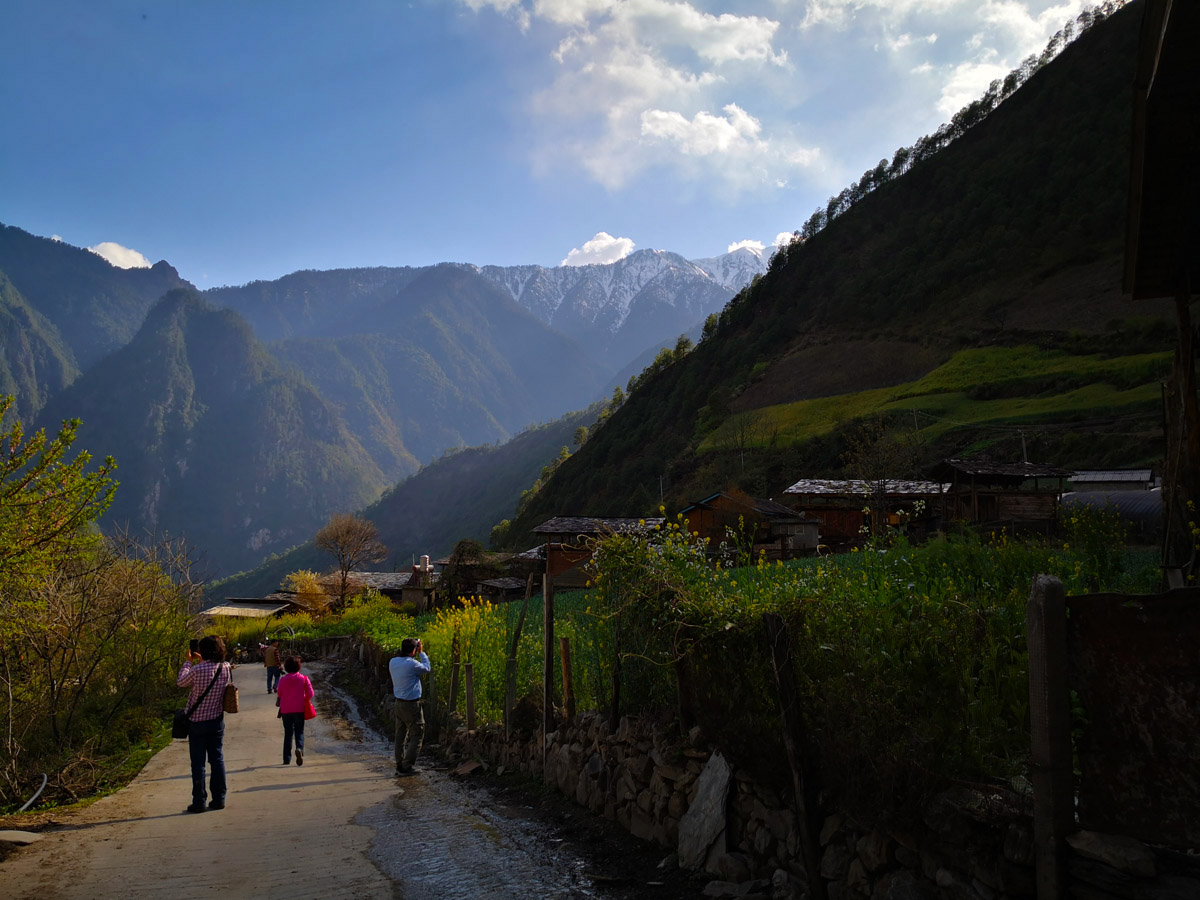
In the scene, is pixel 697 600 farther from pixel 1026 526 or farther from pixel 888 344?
pixel 888 344

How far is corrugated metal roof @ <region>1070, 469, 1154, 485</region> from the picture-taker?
37.9m

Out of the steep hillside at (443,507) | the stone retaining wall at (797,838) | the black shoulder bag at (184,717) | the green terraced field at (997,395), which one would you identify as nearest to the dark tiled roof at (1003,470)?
the green terraced field at (997,395)

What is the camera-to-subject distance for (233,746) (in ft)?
45.6

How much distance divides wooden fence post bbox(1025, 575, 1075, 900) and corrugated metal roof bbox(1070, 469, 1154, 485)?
41872 mm

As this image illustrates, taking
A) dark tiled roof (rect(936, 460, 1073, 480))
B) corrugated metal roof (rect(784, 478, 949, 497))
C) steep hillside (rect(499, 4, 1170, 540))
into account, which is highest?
steep hillside (rect(499, 4, 1170, 540))

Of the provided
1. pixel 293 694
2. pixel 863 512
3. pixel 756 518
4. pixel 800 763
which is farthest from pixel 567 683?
pixel 756 518

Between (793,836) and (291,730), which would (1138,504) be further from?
(291,730)

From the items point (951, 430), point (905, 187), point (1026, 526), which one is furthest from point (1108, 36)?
point (1026, 526)

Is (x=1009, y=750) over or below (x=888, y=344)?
below

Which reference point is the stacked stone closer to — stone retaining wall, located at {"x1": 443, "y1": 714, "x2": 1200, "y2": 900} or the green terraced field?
stone retaining wall, located at {"x1": 443, "y1": 714, "x2": 1200, "y2": 900}

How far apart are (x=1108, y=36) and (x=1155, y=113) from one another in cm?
13008

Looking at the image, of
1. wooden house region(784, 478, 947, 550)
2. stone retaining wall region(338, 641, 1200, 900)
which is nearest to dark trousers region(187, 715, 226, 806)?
stone retaining wall region(338, 641, 1200, 900)

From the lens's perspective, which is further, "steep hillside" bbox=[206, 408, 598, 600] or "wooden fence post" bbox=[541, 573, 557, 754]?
"steep hillside" bbox=[206, 408, 598, 600]

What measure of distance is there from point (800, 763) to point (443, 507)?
178 meters
